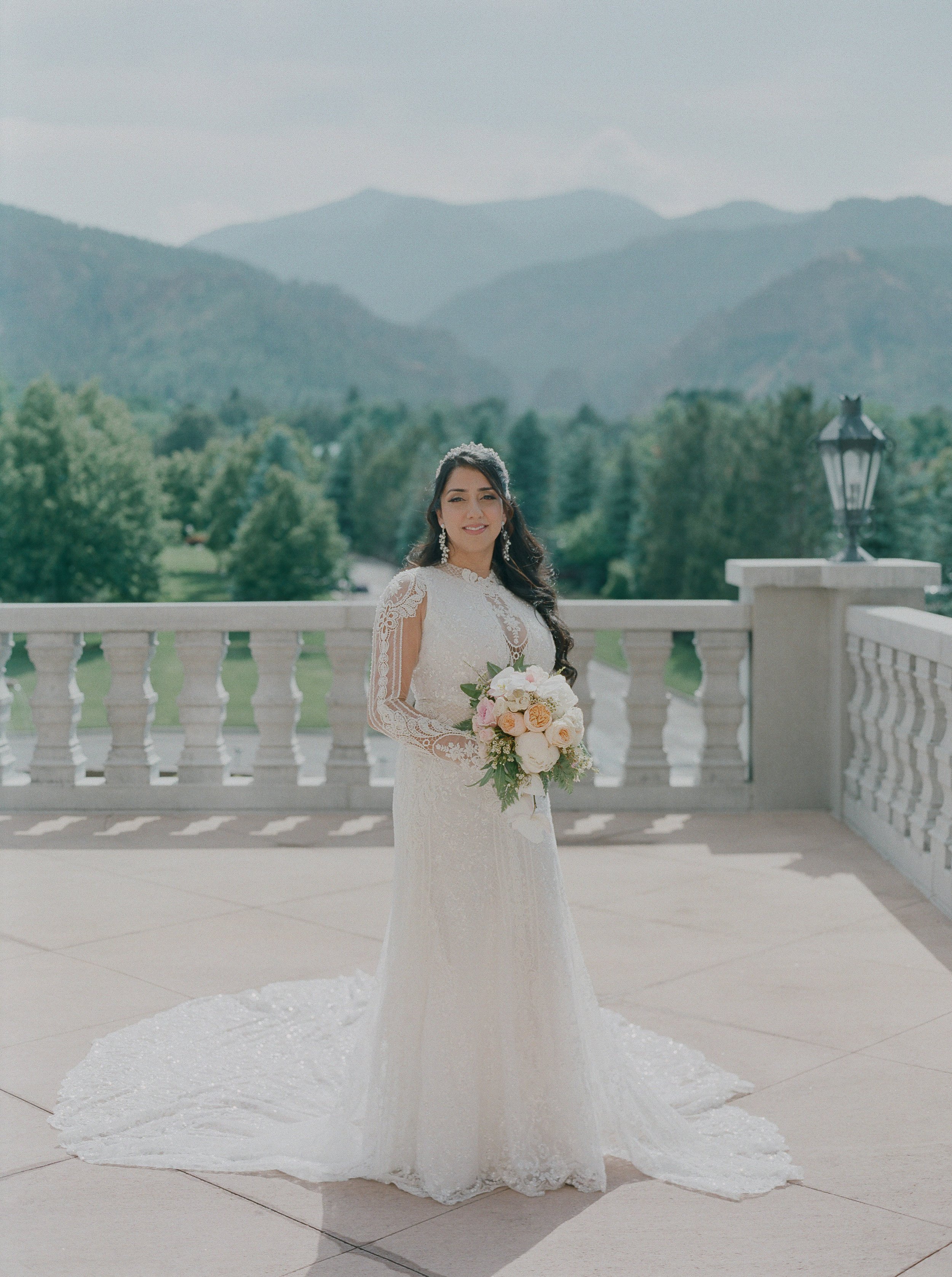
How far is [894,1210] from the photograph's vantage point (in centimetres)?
323

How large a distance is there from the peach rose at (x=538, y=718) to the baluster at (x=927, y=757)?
3.24m

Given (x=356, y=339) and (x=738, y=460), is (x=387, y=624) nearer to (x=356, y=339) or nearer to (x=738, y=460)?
(x=738, y=460)

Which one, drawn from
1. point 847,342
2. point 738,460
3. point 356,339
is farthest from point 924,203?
point 738,460

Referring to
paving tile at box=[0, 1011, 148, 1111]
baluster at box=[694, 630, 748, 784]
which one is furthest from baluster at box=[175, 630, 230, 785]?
paving tile at box=[0, 1011, 148, 1111]

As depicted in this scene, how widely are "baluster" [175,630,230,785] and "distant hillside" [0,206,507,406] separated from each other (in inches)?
4284

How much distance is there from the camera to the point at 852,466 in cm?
790

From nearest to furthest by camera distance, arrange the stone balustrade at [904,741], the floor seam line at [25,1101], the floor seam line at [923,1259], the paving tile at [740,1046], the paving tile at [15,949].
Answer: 1. the floor seam line at [923,1259]
2. the floor seam line at [25,1101]
3. the paving tile at [740,1046]
4. the paving tile at [15,949]
5. the stone balustrade at [904,741]

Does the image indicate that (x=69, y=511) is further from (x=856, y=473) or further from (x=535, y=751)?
(x=535, y=751)

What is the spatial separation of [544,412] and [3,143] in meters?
187

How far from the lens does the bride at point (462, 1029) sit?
135 inches


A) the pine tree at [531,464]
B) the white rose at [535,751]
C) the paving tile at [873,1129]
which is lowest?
the paving tile at [873,1129]

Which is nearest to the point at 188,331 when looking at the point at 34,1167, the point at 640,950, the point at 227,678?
the point at 227,678

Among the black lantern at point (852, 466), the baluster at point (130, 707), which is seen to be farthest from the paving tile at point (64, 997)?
the black lantern at point (852, 466)

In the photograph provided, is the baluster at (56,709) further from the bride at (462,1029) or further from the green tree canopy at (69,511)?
the green tree canopy at (69,511)
